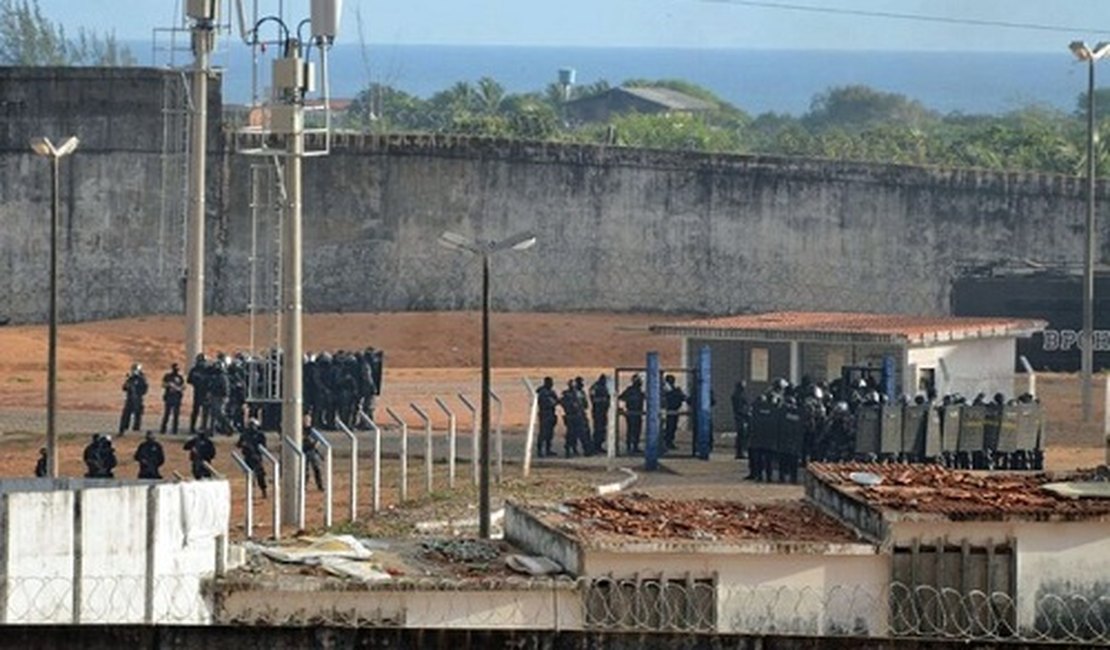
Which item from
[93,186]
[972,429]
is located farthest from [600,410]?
[93,186]

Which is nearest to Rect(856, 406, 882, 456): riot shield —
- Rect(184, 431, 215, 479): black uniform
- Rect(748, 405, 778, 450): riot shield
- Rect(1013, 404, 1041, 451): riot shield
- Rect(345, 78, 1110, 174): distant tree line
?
Rect(748, 405, 778, 450): riot shield

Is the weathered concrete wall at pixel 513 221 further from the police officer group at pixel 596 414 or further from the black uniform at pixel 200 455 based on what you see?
the black uniform at pixel 200 455

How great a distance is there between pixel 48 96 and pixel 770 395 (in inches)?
854

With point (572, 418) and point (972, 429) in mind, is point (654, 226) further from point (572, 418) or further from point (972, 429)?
point (972, 429)

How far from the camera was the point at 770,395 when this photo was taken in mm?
40188

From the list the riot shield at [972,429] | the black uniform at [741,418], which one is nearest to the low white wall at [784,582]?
the riot shield at [972,429]

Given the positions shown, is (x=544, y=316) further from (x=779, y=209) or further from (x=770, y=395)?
(x=770, y=395)

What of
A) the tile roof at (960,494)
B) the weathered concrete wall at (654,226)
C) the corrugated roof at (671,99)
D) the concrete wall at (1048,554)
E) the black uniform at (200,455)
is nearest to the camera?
the concrete wall at (1048,554)

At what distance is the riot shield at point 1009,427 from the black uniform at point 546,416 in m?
6.15

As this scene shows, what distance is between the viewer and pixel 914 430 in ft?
128

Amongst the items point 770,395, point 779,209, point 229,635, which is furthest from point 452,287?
point 229,635

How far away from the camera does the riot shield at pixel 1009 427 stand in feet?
130

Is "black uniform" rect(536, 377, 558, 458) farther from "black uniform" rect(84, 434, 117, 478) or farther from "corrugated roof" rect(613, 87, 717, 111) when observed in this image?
"corrugated roof" rect(613, 87, 717, 111)

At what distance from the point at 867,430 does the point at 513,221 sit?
22.7 metres
